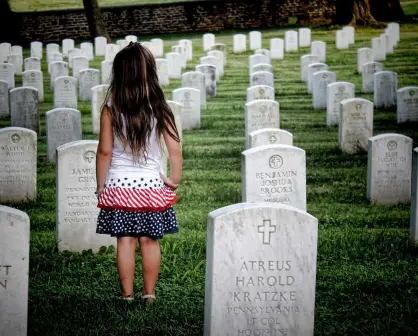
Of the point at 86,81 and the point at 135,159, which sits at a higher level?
the point at 86,81

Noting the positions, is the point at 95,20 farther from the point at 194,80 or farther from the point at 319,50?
the point at 194,80

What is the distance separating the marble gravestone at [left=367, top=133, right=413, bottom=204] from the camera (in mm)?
11359

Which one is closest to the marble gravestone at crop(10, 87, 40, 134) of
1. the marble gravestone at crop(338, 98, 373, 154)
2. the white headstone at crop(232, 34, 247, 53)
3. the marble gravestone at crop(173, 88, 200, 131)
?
the marble gravestone at crop(173, 88, 200, 131)

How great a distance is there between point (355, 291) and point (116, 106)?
2.64 metres

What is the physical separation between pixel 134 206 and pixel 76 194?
7.45ft

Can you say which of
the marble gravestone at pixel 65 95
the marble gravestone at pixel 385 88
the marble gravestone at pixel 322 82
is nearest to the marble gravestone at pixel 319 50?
the marble gravestone at pixel 385 88

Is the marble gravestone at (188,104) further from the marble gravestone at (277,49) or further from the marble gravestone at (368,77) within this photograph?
the marble gravestone at (277,49)

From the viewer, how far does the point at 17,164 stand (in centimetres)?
1167

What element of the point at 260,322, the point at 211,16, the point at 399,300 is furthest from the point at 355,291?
the point at 211,16

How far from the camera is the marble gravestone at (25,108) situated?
1734 cm

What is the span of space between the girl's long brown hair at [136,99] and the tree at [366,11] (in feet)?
112

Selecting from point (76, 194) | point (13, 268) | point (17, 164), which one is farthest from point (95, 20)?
A: point (13, 268)

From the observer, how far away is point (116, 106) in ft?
22.5

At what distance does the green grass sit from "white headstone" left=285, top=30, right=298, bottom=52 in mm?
17547
